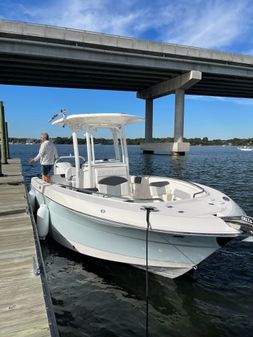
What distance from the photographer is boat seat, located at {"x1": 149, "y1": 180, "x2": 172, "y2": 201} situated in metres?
8.98

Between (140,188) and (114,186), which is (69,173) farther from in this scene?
(140,188)

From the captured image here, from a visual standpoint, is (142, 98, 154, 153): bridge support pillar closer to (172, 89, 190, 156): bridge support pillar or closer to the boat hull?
(172, 89, 190, 156): bridge support pillar

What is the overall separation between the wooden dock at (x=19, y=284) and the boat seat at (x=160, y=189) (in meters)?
3.40

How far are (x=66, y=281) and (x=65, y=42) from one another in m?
36.2

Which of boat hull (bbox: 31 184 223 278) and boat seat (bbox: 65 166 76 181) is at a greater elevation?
boat seat (bbox: 65 166 76 181)

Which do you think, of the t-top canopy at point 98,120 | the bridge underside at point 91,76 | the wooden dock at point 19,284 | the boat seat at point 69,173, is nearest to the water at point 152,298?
the wooden dock at point 19,284

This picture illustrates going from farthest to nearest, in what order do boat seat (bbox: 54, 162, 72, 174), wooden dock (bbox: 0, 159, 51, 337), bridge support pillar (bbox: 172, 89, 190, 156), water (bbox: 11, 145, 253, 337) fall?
bridge support pillar (bbox: 172, 89, 190, 156)
boat seat (bbox: 54, 162, 72, 174)
water (bbox: 11, 145, 253, 337)
wooden dock (bbox: 0, 159, 51, 337)

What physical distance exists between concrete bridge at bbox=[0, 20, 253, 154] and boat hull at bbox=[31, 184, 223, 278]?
110 feet

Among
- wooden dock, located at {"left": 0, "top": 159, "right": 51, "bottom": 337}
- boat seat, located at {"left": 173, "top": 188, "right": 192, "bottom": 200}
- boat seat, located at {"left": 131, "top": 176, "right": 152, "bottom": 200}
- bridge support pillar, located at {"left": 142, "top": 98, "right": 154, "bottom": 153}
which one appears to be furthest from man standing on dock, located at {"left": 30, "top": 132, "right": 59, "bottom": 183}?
bridge support pillar, located at {"left": 142, "top": 98, "right": 154, "bottom": 153}

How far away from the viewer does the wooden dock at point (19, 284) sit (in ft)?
11.6

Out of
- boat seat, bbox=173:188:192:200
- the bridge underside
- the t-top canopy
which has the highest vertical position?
the bridge underside

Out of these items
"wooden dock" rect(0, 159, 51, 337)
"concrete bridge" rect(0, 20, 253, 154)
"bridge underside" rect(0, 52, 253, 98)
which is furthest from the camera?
"bridge underside" rect(0, 52, 253, 98)

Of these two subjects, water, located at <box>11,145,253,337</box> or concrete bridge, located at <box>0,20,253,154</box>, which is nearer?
water, located at <box>11,145,253,337</box>

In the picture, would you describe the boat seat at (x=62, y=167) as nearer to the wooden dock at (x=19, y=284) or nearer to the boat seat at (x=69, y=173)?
the boat seat at (x=69, y=173)
